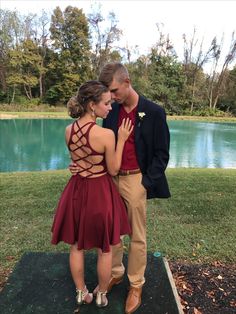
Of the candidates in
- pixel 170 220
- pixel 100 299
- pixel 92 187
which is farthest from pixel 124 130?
pixel 170 220

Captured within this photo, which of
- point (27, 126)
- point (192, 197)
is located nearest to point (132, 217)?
point (192, 197)

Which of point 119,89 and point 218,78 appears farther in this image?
point 218,78

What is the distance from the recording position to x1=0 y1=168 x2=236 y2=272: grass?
3.47 meters

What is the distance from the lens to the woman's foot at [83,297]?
2346 mm

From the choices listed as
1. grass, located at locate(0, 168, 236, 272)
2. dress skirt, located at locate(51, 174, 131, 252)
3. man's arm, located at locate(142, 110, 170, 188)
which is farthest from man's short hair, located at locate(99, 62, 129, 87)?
grass, located at locate(0, 168, 236, 272)

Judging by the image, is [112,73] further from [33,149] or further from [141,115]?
[33,149]

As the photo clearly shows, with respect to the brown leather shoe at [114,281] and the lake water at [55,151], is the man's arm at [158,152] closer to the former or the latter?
the brown leather shoe at [114,281]

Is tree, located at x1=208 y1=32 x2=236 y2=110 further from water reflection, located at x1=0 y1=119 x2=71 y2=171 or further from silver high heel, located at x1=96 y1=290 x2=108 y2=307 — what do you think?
silver high heel, located at x1=96 y1=290 x2=108 y2=307

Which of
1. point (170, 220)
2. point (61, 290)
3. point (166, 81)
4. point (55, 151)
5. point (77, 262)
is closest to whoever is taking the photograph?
point (77, 262)

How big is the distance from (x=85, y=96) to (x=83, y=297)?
139 centimetres

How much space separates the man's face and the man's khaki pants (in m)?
0.54

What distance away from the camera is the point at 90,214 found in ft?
6.84

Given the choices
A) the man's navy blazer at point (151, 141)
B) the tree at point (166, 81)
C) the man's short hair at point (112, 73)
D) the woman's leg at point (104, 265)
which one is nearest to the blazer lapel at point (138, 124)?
the man's navy blazer at point (151, 141)

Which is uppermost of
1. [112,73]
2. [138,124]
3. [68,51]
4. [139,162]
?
[68,51]
